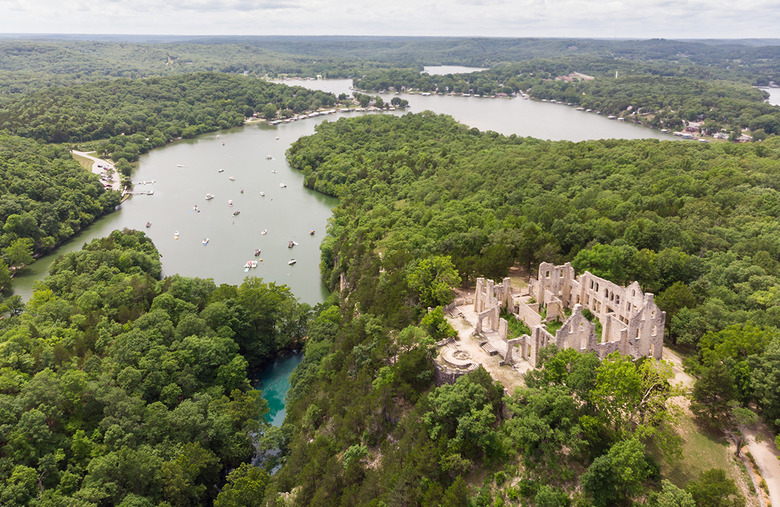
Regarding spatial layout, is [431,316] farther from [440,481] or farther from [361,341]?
[440,481]

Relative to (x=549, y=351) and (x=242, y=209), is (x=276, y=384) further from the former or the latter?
(x=242, y=209)

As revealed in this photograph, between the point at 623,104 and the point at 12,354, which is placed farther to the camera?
the point at 623,104

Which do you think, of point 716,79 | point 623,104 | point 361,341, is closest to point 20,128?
point 361,341

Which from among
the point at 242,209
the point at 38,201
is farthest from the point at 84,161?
the point at 242,209

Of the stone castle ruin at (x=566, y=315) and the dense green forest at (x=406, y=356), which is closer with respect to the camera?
the dense green forest at (x=406, y=356)

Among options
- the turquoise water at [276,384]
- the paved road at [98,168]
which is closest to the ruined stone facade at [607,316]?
the turquoise water at [276,384]

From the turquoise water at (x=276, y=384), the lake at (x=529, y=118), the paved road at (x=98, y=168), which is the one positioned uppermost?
the lake at (x=529, y=118)

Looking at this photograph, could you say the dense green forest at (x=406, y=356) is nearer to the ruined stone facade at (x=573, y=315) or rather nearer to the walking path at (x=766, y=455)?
the walking path at (x=766, y=455)

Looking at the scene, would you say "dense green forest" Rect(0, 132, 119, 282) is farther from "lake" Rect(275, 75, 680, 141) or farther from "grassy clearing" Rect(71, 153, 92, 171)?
"lake" Rect(275, 75, 680, 141)
